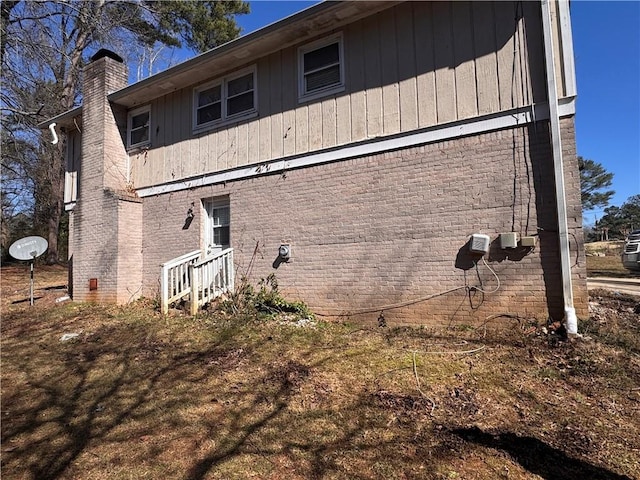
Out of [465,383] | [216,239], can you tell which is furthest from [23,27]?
[465,383]

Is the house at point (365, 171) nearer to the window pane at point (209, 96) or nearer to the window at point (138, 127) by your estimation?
the window pane at point (209, 96)

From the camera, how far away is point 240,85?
27.8 feet

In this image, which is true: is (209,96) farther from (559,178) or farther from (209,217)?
(559,178)

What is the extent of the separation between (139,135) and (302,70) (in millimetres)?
5255

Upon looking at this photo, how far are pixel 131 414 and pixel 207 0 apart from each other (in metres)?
17.9

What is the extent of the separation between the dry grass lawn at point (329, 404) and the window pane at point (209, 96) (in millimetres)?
5470

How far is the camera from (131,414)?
143 inches

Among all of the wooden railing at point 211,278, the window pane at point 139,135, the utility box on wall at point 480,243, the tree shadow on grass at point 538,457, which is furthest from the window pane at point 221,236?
the tree shadow on grass at point 538,457

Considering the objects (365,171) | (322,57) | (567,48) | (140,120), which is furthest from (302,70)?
(140,120)

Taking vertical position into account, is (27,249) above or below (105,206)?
below

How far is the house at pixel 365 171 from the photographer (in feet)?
17.6

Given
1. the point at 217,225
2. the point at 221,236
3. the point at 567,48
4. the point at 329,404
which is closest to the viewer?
the point at 329,404

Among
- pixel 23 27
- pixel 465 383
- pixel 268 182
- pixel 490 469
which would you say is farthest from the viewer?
pixel 23 27

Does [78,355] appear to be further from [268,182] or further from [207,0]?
[207,0]
